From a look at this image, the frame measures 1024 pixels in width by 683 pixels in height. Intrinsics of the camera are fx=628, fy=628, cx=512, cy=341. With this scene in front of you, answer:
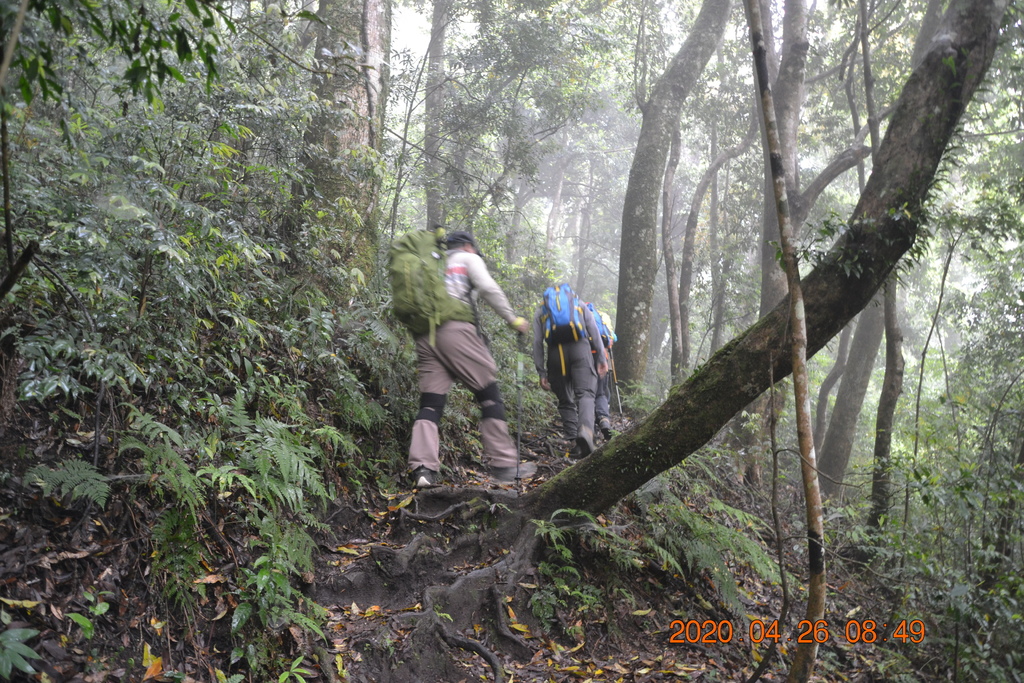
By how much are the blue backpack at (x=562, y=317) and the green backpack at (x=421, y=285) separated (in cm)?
182

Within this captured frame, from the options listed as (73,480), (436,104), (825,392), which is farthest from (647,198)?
(73,480)

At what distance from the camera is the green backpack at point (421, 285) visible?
16.4ft

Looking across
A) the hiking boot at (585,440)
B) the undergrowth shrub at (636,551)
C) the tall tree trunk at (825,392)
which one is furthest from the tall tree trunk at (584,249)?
the undergrowth shrub at (636,551)

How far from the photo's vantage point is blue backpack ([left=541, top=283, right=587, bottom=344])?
675 centimetres

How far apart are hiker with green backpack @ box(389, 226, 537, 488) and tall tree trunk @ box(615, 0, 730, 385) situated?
506 cm

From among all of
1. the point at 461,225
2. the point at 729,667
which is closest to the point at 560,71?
the point at 461,225

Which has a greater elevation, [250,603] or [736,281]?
[736,281]

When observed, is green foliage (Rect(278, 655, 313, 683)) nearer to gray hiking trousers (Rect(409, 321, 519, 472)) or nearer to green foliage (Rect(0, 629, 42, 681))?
green foliage (Rect(0, 629, 42, 681))

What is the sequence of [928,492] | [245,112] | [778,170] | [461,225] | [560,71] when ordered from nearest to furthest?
[778,170] < [928,492] < [245,112] < [461,225] < [560,71]

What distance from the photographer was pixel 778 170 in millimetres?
3871

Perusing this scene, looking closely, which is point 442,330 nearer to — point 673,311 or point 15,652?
point 15,652

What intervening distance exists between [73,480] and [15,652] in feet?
2.93

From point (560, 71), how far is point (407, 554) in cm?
1489

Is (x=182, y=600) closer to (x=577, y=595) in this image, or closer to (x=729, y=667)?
(x=577, y=595)
